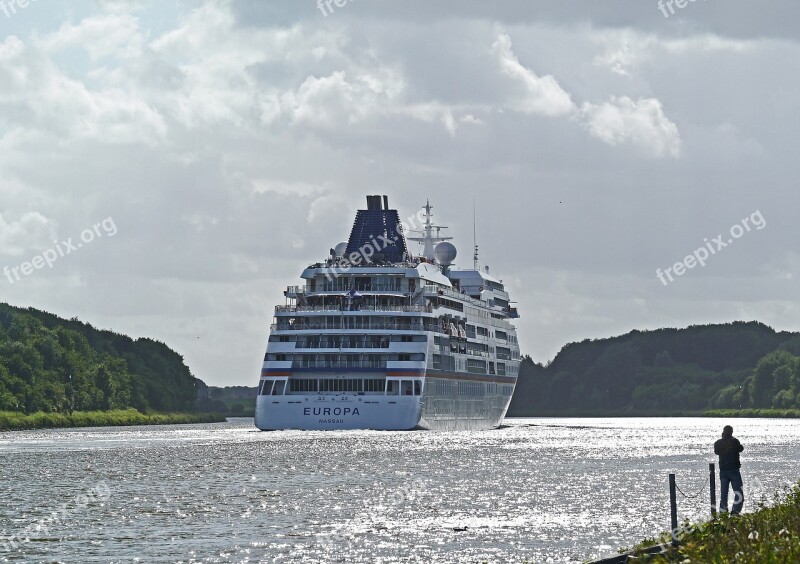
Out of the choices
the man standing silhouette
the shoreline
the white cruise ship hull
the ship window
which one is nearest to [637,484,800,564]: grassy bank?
the shoreline

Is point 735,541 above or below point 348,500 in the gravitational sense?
below

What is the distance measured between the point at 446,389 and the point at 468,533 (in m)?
83.4

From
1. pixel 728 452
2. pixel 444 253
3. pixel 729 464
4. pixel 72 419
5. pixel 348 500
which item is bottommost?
Result: pixel 348 500

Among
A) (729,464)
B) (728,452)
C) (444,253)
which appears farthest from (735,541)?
(444,253)

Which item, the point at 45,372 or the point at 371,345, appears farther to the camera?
the point at 45,372

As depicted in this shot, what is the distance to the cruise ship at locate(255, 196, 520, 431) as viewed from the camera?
11550cm

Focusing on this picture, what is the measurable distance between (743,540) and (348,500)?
2548 centimetres

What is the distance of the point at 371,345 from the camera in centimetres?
11831

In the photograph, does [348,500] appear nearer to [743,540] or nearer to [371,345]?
[743,540]

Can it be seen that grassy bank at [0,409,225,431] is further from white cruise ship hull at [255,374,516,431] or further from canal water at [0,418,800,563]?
canal water at [0,418,800,563]

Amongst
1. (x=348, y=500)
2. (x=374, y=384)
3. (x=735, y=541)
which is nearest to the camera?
(x=735, y=541)

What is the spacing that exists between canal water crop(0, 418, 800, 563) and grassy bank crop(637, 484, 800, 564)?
4.32 meters

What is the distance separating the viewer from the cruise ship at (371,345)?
115500 millimetres

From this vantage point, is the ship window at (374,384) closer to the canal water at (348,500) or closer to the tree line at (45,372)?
the canal water at (348,500)
